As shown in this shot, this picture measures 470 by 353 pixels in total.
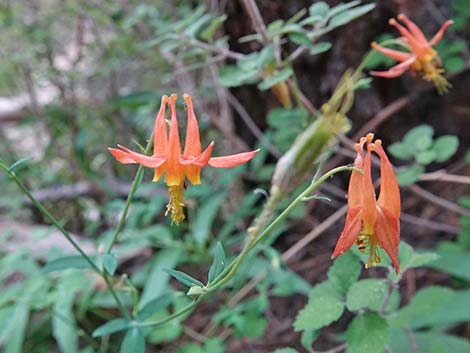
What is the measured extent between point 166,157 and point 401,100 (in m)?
1.06

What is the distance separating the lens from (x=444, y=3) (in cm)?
144

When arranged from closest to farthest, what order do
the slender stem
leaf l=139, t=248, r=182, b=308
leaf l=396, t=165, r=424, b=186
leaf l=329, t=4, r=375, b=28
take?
the slender stem → leaf l=329, t=4, r=375, b=28 → leaf l=396, t=165, r=424, b=186 → leaf l=139, t=248, r=182, b=308

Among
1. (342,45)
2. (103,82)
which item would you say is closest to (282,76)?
(342,45)

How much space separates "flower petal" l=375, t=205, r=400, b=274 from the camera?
1.87ft

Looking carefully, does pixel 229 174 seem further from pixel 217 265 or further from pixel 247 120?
pixel 217 265

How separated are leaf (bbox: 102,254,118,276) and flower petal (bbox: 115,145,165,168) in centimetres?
18

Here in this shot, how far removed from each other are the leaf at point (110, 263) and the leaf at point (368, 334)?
14.6 inches

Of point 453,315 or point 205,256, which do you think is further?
point 205,256

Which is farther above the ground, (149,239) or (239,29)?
(239,29)

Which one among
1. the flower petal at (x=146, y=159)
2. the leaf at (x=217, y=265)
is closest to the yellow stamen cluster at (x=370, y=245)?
the leaf at (x=217, y=265)

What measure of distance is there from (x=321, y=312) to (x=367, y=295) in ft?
0.25

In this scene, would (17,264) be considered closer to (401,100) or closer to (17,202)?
(17,202)

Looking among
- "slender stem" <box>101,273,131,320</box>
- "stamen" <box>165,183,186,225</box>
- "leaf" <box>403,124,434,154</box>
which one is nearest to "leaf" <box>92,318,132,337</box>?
"slender stem" <box>101,273,131,320</box>

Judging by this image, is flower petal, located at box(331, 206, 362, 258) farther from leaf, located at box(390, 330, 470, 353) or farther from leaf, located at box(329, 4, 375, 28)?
leaf, located at box(390, 330, 470, 353)
